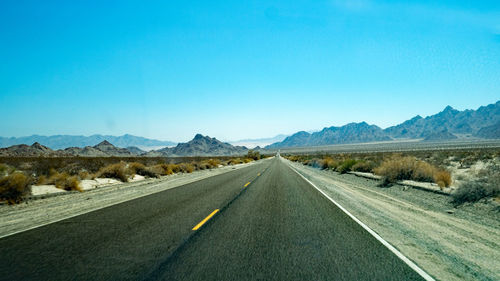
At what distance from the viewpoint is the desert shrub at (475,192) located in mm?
10645

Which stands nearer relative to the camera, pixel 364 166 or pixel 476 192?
pixel 476 192

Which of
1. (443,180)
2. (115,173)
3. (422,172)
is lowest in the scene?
(443,180)

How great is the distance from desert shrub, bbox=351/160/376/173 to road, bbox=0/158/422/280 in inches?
728

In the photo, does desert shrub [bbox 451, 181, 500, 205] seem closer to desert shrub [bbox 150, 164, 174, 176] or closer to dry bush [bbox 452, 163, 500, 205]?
dry bush [bbox 452, 163, 500, 205]

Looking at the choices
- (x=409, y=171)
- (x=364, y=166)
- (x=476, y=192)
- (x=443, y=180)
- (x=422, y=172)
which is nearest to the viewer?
(x=476, y=192)

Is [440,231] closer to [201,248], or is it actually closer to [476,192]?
[476,192]

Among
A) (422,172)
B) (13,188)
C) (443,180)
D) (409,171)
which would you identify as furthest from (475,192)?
(13,188)

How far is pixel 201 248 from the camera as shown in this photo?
5297 millimetres

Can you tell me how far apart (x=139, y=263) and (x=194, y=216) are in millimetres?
3571

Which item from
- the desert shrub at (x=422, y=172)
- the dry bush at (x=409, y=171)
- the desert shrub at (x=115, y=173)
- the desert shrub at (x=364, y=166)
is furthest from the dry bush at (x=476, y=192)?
the desert shrub at (x=115, y=173)

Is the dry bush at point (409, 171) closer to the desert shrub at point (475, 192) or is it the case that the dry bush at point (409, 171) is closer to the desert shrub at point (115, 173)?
the desert shrub at point (475, 192)

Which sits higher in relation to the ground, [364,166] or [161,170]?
[161,170]

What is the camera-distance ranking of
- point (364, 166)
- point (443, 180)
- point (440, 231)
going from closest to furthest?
point (440, 231) → point (443, 180) → point (364, 166)

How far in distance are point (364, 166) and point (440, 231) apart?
20505mm
